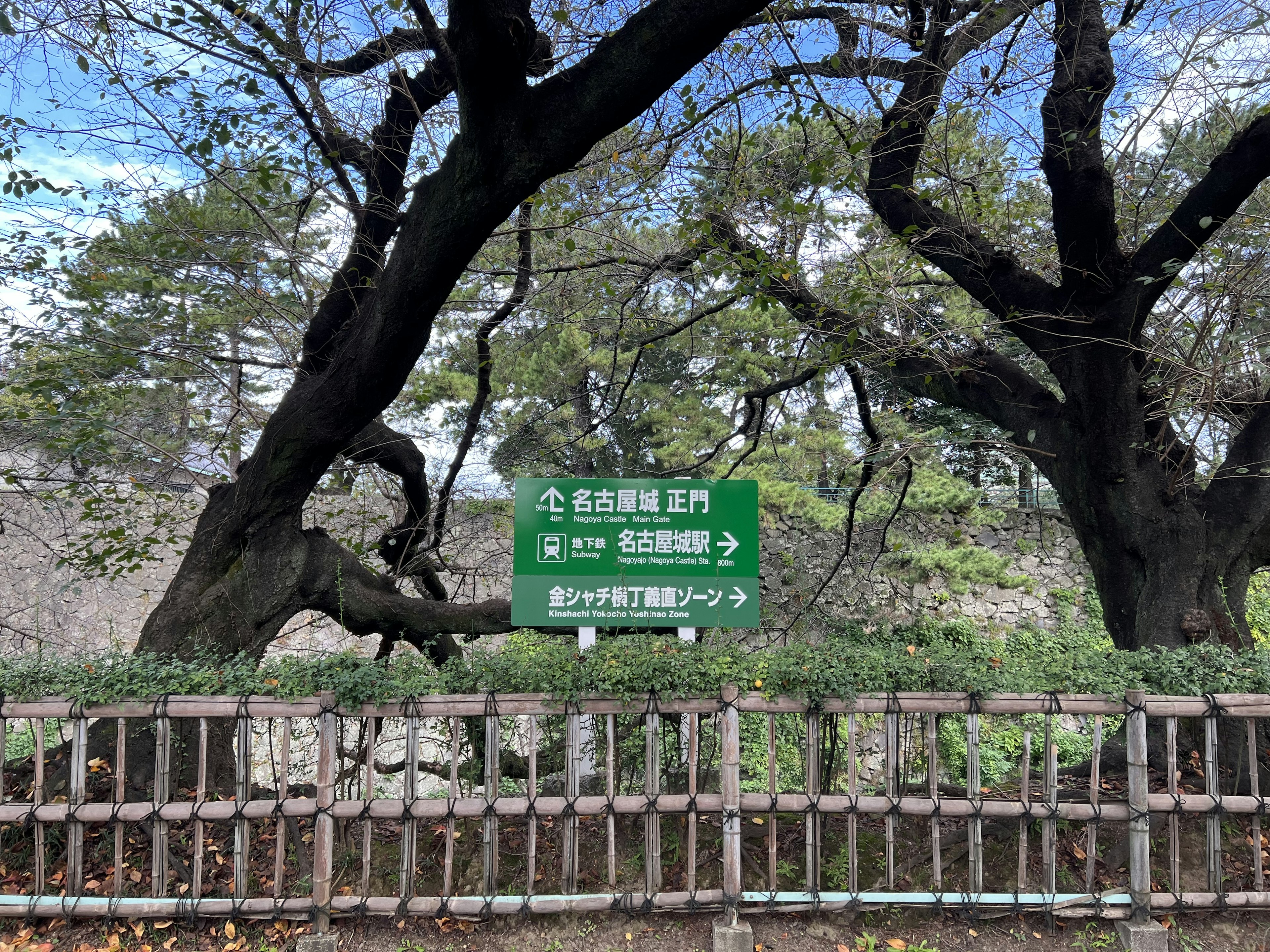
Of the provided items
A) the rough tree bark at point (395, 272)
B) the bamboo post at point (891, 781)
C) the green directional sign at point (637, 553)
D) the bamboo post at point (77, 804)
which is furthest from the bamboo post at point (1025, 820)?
the bamboo post at point (77, 804)

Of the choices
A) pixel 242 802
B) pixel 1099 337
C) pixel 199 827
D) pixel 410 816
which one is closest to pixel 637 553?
pixel 410 816

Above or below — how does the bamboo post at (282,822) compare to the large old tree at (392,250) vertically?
below

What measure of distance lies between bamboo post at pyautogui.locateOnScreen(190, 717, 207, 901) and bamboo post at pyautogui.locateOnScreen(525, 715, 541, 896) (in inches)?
57.4

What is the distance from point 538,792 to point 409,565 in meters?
2.69

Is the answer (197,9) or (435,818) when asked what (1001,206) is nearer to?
(197,9)

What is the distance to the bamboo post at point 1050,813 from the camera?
2.99 metres

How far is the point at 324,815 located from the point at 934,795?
9.25 feet

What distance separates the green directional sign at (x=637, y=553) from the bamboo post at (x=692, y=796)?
4.27 feet

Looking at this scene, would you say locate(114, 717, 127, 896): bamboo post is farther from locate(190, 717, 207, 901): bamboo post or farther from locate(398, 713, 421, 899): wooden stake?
locate(398, 713, 421, 899): wooden stake

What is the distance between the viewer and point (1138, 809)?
2.98 m

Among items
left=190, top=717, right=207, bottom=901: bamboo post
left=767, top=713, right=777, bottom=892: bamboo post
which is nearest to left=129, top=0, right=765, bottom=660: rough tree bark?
left=190, top=717, right=207, bottom=901: bamboo post

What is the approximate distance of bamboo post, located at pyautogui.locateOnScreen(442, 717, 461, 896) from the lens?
2.95m

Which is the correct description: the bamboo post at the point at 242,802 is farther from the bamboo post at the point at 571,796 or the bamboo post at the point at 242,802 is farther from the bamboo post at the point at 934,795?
the bamboo post at the point at 934,795

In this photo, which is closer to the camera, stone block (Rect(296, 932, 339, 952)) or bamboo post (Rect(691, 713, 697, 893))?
stone block (Rect(296, 932, 339, 952))
